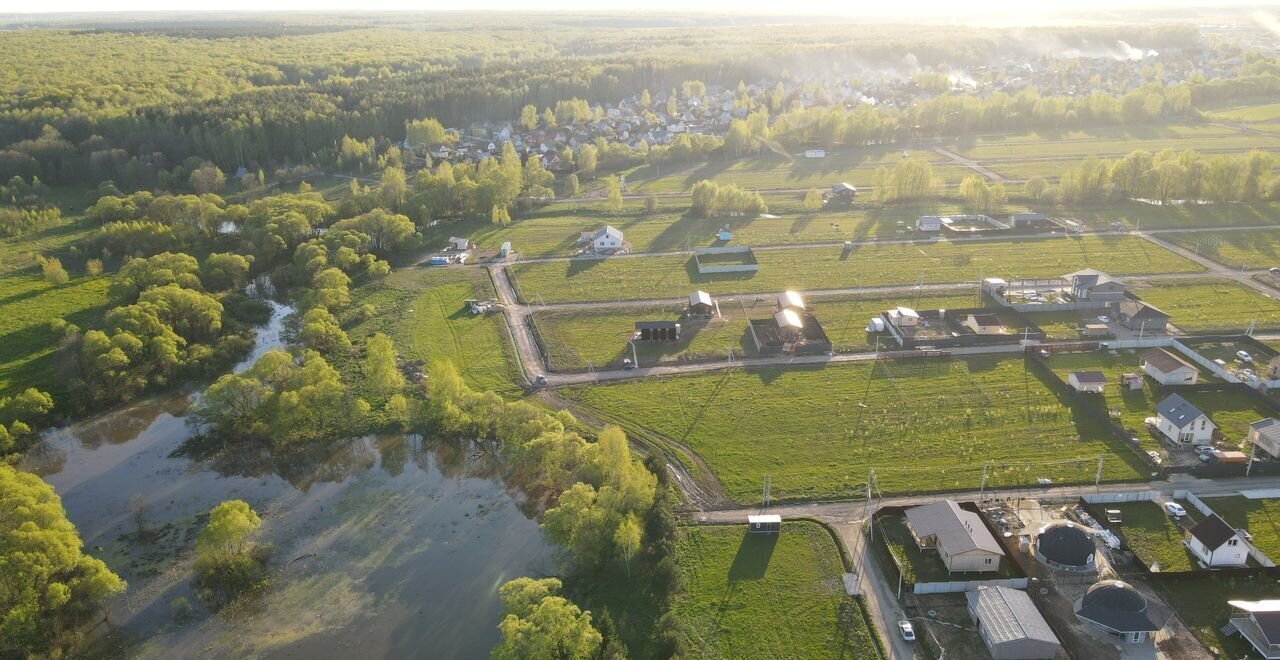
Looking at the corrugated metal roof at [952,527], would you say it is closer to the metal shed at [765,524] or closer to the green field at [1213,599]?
the metal shed at [765,524]

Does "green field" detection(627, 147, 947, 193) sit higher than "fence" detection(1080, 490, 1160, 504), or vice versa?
"green field" detection(627, 147, 947, 193)

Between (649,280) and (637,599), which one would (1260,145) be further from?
(637,599)

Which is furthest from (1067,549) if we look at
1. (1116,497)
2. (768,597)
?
(768,597)

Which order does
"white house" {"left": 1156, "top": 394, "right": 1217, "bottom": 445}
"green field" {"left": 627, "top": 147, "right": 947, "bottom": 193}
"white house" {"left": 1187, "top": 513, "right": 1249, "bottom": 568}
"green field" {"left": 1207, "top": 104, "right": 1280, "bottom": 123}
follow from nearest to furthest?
"white house" {"left": 1187, "top": 513, "right": 1249, "bottom": 568}, "white house" {"left": 1156, "top": 394, "right": 1217, "bottom": 445}, "green field" {"left": 627, "top": 147, "right": 947, "bottom": 193}, "green field" {"left": 1207, "top": 104, "right": 1280, "bottom": 123}

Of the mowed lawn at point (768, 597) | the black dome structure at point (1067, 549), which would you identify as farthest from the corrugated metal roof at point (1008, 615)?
the mowed lawn at point (768, 597)

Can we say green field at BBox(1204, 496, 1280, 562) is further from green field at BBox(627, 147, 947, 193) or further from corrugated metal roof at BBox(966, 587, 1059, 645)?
green field at BBox(627, 147, 947, 193)

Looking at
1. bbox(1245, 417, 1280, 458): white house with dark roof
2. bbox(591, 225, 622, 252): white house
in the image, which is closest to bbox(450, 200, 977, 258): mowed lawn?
bbox(591, 225, 622, 252): white house
